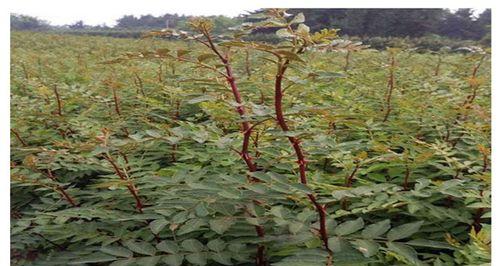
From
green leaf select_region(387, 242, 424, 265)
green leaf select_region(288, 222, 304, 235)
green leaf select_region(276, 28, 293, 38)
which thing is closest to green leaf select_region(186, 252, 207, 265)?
green leaf select_region(288, 222, 304, 235)

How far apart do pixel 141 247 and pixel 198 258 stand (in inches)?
7.0

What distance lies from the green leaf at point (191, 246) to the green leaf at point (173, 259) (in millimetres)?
35

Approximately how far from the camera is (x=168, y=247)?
1318mm

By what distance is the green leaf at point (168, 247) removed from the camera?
131cm

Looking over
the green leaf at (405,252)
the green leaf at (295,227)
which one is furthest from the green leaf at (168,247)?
the green leaf at (405,252)

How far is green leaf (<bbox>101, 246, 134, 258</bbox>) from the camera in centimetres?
130

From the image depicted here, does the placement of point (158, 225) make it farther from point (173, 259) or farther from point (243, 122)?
point (243, 122)

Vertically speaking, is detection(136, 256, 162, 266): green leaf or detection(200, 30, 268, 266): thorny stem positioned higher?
detection(200, 30, 268, 266): thorny stem

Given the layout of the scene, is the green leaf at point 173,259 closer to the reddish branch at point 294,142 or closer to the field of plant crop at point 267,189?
the field of plant crop at point 267,189

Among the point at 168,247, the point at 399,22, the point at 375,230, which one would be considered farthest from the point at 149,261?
the point at 399,22

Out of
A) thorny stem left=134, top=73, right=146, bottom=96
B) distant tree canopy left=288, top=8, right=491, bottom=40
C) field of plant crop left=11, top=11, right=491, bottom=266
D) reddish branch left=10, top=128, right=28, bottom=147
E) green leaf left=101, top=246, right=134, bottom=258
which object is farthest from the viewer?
distant tree canopy left=288, top=8, right=491, bottom=40

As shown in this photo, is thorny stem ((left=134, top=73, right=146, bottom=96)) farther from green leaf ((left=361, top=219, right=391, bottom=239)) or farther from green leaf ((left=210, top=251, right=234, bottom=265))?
green leaf ((left=361, top=219, right=391, bottom=239))

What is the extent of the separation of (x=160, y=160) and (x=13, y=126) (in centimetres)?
80

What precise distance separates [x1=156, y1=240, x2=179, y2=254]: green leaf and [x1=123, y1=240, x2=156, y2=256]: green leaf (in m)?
0.03
